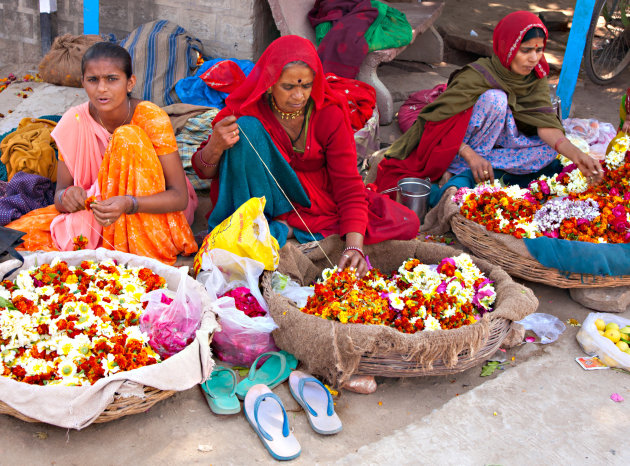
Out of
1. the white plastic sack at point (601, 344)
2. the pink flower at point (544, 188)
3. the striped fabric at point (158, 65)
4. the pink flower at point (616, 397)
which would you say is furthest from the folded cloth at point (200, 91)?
the pink flower at point (616, 397)

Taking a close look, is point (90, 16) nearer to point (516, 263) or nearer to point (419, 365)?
point (516, 263)

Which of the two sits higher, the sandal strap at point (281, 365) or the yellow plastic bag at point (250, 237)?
the yellow plastic bag at point (250, 237)

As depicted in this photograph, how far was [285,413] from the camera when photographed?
266 centimetres

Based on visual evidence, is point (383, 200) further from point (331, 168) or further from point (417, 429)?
point (417, 429)

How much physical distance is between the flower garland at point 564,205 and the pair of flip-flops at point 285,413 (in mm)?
1527

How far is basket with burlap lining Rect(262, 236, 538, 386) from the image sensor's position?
2723 millimetres

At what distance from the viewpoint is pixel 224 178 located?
347 cm

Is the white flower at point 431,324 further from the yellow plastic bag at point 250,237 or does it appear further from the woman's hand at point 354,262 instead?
the yellow plastic bag at point 250,237

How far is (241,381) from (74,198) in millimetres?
1348

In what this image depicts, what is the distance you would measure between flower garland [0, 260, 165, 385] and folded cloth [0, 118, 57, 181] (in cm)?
109

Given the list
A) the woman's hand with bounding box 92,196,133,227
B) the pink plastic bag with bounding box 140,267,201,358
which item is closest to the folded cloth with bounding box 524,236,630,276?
the pink plastic bag with bounding box 140,267,201,358

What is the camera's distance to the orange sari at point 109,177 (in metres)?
3.31

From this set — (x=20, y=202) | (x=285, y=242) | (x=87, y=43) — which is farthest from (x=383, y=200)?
(x=87, y=43)

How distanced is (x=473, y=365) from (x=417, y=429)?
461 millimetres
